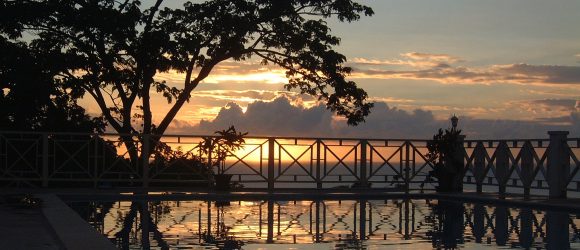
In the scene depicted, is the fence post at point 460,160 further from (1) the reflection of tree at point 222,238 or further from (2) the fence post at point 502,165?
(1) the reflection of tree at point 222,238

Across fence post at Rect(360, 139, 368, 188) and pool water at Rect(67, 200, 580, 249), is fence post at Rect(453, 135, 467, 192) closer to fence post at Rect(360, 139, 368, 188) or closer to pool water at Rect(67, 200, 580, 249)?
fence post at Rect(360, 139, 368, 188)

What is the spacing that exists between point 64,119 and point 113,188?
155 inches

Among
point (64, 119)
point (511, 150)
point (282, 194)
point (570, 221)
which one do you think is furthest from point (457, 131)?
point (64, 119)

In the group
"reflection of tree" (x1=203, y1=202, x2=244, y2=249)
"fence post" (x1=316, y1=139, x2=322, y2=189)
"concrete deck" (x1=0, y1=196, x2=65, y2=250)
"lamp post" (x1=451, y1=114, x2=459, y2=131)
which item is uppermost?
"lamp post" (x1=451, y1=114, x2=459, y2=131)

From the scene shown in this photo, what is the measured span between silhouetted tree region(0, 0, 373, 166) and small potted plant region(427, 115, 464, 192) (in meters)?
4.34

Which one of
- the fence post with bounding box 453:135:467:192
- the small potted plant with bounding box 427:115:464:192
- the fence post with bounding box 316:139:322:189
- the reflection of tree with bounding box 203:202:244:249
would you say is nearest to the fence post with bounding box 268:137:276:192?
the fence post with bounding box 316:139:322:189

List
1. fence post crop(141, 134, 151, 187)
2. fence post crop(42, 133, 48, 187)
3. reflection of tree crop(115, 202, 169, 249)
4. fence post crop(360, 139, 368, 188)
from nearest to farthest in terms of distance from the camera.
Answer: reflection of tree crop(115, 202, 169, 249) → fence post crop(42, 133, 48, 187) → fence post crop(141, 134, 151, 187) → fence post crop(360, 139, 368, 188)

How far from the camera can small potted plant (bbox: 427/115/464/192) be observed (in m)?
17.5

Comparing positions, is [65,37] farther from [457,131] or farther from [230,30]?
[457,131]

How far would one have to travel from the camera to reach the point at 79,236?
22.8ft

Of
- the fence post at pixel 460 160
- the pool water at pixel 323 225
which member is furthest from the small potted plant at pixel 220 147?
the fence post at pixel 460 160

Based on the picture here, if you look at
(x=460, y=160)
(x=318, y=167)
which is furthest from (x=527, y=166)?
(x=318, y=167)

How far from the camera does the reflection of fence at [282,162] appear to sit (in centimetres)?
1616

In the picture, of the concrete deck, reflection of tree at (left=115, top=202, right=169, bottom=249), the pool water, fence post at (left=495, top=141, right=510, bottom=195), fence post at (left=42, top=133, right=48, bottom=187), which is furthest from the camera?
fence post at (left=42, top=133, right=48, bottom=187)
